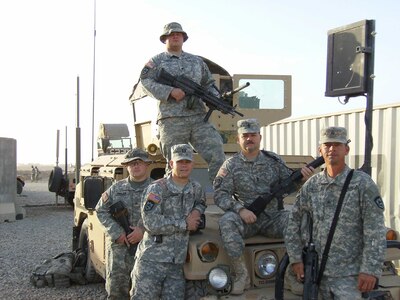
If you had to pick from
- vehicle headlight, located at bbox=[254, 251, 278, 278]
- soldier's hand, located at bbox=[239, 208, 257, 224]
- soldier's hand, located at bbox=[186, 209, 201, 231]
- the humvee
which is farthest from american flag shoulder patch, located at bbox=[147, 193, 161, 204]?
vehicle headlight, located at bbox=[254, 251, 278, 278]

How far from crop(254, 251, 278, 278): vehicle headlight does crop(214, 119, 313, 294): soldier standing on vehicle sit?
214 millimetres

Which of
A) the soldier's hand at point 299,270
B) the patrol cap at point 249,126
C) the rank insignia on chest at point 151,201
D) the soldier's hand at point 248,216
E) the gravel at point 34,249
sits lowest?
the gravel at point 34,249

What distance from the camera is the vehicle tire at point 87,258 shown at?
7.47 meters

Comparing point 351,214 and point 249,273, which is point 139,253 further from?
point 351,214

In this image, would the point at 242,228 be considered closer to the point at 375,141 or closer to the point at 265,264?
the point at 265,264

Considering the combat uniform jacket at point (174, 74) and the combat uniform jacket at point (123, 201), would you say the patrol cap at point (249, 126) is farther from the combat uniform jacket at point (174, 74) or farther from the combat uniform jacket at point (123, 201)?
the combat uniform jacket at point (123, 201)

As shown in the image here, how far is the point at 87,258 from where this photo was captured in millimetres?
7742

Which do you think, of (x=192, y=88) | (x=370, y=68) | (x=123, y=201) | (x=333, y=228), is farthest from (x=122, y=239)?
(x=370, y=68)

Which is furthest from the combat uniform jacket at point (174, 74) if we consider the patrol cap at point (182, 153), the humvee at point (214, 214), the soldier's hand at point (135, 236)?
the soldier's hand at point (135, 236)

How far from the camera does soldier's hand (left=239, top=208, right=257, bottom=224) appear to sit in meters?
4.32

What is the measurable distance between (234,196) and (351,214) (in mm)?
1328

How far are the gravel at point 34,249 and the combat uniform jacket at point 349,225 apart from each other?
4.05 meters

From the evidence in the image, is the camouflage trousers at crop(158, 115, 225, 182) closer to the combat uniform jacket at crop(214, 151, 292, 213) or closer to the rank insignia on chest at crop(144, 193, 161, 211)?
the combat uniform jacket at crop(214, 151, 292, 213)

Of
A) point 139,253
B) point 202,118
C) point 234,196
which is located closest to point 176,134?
point 202,118
